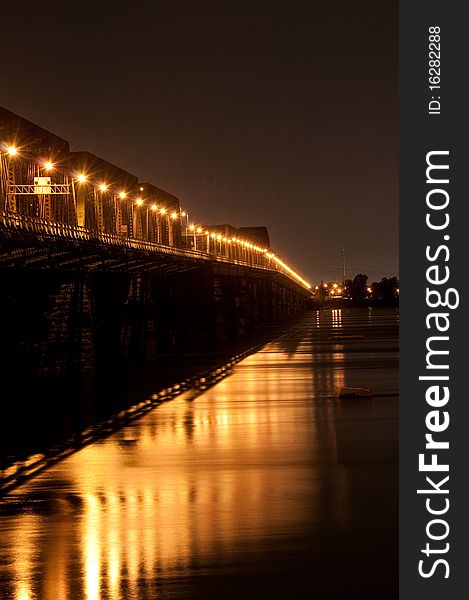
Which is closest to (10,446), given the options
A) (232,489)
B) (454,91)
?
(232,489)

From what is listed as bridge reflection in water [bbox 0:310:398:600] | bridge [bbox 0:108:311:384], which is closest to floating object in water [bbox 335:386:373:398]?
bridge reflection in water [bbox 0:310:398:600]

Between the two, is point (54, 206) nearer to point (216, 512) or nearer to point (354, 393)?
point (354, 393)

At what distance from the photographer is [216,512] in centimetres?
2166

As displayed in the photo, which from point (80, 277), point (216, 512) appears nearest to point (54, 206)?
point (80, 277)

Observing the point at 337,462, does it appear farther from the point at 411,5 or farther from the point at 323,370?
the point at 323,370

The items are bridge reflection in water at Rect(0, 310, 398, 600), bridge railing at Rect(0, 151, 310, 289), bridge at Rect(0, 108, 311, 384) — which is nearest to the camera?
bridge reflection in water at Rect(0, 310, 398, 600)

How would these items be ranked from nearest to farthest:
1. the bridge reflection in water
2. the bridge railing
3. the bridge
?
the bridge reflection in water
the bridge railing
the bridge

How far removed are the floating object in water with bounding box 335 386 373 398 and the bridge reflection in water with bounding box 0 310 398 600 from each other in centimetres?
460

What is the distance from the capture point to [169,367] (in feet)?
211

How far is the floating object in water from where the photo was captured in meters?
43.4

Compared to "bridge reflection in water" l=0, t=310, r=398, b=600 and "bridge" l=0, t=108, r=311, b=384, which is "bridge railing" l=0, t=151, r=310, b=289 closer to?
"bridge" l=0, t=108, r=311, b=384

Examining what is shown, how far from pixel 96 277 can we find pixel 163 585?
60.5 m

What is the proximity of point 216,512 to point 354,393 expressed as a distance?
74.3ft

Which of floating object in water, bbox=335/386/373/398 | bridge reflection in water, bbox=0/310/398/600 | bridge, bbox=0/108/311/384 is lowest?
bridge reflection in water, bbox=0/310/398/600
